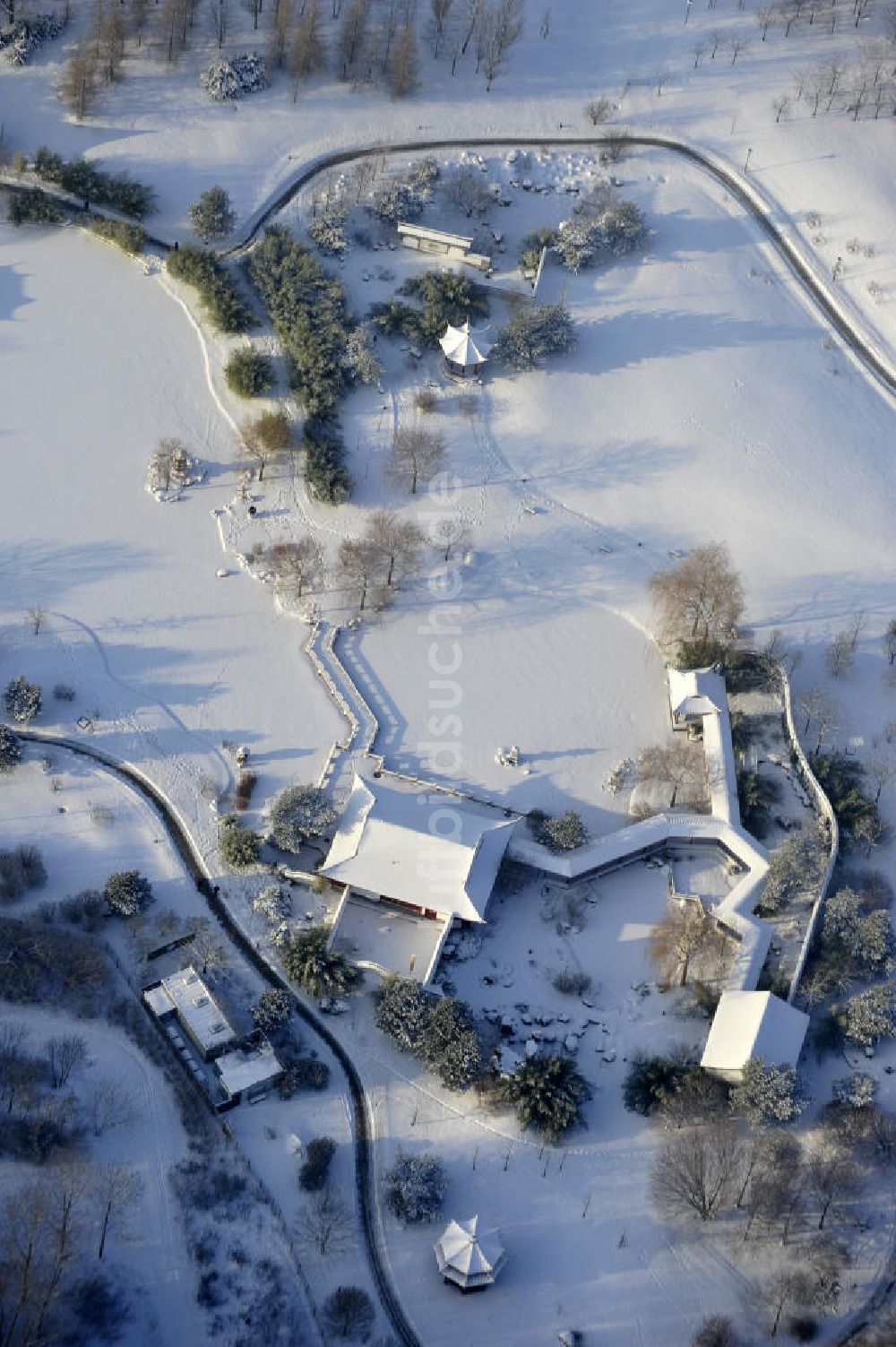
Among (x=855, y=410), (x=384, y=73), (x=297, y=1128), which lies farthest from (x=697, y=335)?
(x=297, y=1128)

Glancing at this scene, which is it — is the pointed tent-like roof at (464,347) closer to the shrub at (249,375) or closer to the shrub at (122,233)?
the shrub at (249,375)

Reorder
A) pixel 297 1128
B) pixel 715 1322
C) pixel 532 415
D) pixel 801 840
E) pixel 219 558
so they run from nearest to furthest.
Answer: pixel 715 1322
pixel 297 1128
pixel 801 840
pixel 219 558
pixel 532 415

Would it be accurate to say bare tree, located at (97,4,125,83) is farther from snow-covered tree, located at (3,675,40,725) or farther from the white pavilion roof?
the white pavilion roof

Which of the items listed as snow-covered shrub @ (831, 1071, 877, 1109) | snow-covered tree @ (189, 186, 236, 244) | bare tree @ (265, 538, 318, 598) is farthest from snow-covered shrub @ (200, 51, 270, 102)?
snow-covered shrub @ (831, 1071, 877, 1109)

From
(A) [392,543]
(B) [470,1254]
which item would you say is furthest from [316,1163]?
(A) [392,543]

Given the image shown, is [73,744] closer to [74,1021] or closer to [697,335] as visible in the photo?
[74,1021]

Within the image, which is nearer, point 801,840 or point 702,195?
point 801,840
